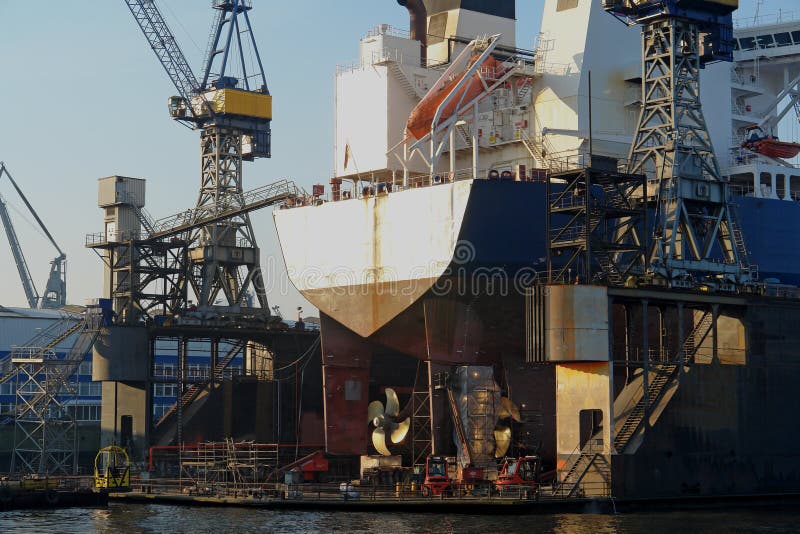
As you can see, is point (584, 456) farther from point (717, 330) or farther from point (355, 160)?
point (355, 160)

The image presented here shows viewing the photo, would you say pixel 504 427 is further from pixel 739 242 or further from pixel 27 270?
pixel 27 270

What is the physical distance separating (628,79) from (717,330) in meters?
12.8

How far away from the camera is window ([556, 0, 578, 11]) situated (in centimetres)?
5647

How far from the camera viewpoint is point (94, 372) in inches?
2534

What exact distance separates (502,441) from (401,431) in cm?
529

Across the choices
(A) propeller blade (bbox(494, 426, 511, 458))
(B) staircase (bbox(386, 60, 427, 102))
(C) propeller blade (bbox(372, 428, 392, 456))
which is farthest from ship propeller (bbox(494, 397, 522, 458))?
(B) staircase (bbox(386, 60, 427, 102))

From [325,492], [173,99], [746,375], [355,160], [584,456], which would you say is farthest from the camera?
[173,99]

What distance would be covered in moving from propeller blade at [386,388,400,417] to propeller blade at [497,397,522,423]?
5.72 meters

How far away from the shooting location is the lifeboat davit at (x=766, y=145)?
58406 millimetres

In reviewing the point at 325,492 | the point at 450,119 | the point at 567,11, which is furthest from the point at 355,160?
the point at 325,492

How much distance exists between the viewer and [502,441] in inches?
2024

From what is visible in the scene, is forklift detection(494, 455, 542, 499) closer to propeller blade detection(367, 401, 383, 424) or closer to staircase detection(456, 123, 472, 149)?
propeller blade detection(367, 401, 383, 424)

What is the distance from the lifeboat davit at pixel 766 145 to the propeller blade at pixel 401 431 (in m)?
18.4

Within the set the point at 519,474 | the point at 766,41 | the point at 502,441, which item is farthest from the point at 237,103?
the point at 519,474
